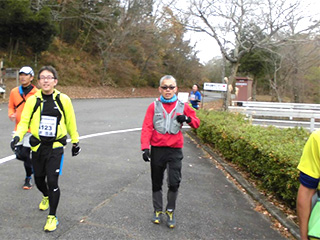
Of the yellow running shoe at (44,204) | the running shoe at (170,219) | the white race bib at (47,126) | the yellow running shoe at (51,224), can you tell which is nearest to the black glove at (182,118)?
the running shoe at (170,219)

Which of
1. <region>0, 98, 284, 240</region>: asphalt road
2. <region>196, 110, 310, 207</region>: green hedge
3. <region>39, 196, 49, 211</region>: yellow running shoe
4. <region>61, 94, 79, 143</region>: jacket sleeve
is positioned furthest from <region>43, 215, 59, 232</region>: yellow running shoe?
<region>196, 110, 310, 207</region>: green hedge

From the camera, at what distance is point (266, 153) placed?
16.3 ft

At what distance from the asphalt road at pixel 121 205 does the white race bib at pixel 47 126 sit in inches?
42.5

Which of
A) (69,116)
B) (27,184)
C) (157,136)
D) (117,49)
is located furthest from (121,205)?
(117,49)

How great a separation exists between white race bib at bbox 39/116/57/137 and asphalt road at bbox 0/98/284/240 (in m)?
1.08

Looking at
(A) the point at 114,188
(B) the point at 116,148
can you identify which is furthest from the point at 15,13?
(A) the point at 114,188

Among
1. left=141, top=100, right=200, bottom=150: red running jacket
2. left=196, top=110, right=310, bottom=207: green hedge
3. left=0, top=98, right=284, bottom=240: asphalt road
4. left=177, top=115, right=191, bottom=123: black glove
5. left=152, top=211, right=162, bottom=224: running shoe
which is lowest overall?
left=0, top=98, right=284, bottom=240: asphalt road

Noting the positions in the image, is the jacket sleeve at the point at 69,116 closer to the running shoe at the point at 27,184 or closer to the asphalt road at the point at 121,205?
the asphalt road at the point at 121,205

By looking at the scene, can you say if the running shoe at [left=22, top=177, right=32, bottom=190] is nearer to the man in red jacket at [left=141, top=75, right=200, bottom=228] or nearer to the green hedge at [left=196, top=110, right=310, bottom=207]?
the man in red jacket at [left=141, top=75, right=200, bottom=228]

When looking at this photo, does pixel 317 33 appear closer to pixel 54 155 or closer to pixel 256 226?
pixel 256 226

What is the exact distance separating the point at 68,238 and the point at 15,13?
949 inches

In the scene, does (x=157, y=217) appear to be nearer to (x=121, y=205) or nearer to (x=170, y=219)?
(x=170, y=219)

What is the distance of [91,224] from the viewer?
3.62 meters

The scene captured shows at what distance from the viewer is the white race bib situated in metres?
3.45
